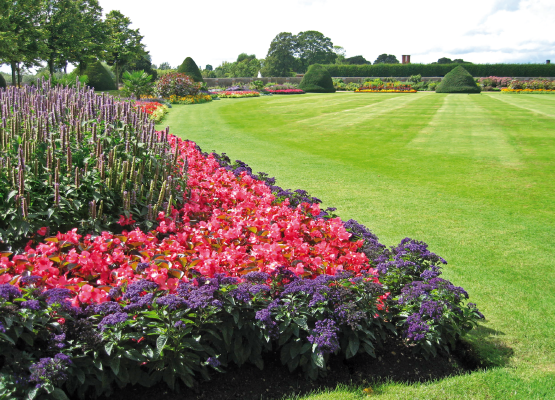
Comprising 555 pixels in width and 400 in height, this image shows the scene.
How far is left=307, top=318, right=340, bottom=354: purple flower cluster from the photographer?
2707 mm

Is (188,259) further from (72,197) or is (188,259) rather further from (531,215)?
(531,215)

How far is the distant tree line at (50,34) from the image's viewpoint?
26.2m

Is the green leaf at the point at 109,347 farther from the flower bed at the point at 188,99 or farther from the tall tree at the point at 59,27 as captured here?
the tall tree at the point at 59,27

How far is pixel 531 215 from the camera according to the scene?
6.68 metres

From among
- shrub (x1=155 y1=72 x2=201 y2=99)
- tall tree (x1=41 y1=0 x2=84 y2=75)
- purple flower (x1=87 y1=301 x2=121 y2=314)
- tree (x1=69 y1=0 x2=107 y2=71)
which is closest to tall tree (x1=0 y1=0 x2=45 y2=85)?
tall tree (x1=41 y1=0 x2=84 y2=75)

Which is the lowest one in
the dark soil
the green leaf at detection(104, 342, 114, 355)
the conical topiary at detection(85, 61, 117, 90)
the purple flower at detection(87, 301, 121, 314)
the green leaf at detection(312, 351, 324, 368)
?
the dark soil

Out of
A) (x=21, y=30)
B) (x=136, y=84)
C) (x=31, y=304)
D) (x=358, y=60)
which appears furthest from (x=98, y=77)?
(x=358, y=60)

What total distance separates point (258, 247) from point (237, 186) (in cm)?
234

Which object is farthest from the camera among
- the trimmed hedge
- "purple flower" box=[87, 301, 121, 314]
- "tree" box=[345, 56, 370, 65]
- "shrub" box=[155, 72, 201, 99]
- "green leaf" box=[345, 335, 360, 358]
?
"tree" box=[345, 56, 370, 65]

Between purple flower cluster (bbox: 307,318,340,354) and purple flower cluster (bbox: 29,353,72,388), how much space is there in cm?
143

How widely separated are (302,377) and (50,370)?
157 centimetres

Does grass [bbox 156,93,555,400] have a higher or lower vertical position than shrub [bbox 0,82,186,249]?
lower

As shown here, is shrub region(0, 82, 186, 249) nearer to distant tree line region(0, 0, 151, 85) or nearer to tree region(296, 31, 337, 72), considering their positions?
distant tree line region(0, 0, 151, 85)

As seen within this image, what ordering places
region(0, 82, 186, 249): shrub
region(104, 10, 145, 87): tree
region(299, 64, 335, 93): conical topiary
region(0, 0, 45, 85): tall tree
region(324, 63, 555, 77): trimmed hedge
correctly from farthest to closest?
region(324, 63, 555, 77): trimmed hedge < region(104, 10, 145, 87): tree < region(299, 64, 335, 93): conical topiary < region(0, 0, 45, 85): tall tree < region(0, 82, 186, 249): shrub
